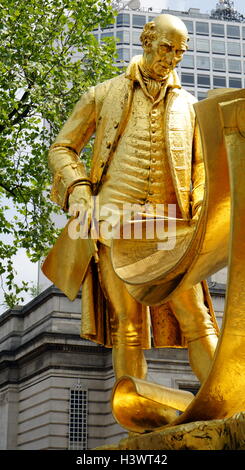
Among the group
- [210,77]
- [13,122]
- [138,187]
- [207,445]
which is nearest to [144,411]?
[207,445]

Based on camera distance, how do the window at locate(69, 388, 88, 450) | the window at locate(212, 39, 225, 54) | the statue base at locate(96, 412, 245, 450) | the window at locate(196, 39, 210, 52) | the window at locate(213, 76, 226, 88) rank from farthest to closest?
the window at locate(212, 39, 225, 54)
the window at locate(196, 39, 210, 52)
the window at locate(213, 76, 226, 88)
the window at locate(69, 388, 88, 450)
the statue base at locate(96, 412, 245, 450)

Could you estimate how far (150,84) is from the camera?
543 cm

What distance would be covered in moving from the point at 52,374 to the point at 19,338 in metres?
2.62

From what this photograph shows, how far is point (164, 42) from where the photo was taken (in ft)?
17.0

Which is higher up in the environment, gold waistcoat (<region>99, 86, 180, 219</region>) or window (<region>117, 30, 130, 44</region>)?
window (<region>117, 30, 130, 44</region>)

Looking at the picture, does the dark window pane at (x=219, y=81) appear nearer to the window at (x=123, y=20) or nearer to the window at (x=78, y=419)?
the window at (x=123, y=20)

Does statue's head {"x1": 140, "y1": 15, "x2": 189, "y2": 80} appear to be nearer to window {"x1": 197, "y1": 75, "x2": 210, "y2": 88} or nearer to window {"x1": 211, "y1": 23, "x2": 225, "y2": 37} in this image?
window {"x1": 197, "y1": 75, "x2": 210, "y2": 88}

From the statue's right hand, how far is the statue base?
4.82ft

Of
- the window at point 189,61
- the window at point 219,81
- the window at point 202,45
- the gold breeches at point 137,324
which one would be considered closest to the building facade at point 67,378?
the gold breeches at point 137,324

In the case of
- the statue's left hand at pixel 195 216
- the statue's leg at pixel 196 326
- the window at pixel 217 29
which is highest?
the window at pixel 217 29

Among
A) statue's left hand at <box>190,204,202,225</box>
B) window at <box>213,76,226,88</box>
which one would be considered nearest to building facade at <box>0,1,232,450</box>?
statue's left hand at <box>190,204,202,225</box>

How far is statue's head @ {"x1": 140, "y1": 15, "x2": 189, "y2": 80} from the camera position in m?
5.20

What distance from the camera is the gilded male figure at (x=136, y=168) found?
5.08 meters

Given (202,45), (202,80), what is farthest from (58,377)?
(202,45)
